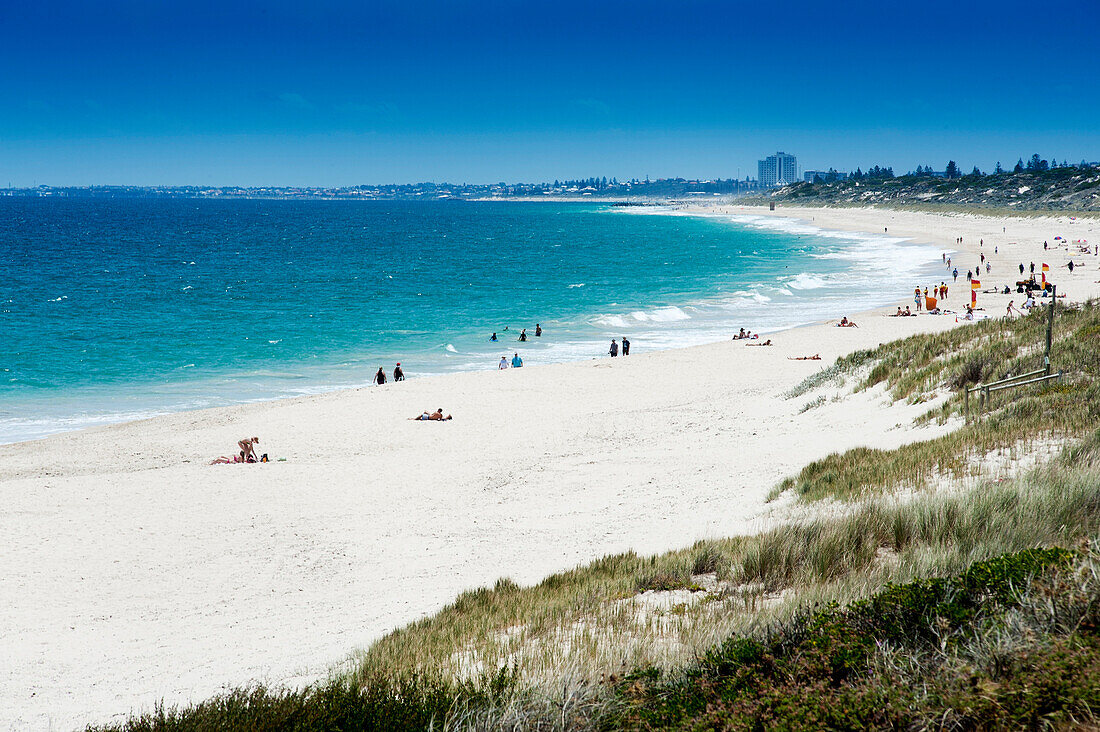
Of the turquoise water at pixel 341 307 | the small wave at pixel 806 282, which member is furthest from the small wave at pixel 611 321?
the small wave at pixel 806 282

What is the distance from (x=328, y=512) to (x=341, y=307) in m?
35.1

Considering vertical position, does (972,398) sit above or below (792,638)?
below

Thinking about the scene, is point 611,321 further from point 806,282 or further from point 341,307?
point 806,282

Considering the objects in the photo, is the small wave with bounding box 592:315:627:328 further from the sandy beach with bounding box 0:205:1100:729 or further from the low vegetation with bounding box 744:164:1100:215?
the low vegetation with bounding box 744:164:1100:215

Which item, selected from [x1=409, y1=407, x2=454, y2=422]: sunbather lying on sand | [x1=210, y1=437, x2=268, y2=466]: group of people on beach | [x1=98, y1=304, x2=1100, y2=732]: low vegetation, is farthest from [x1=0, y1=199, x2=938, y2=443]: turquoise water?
[x1=98, y1=304, x2=1100, y2=732]: low vegetation

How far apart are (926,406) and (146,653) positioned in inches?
454

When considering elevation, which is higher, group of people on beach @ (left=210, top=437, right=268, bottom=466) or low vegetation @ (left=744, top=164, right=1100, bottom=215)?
low vegetation @ (left=744, top=164, right=1100, bottom=215)

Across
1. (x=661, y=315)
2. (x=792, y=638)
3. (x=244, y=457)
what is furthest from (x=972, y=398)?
(x=661, y=315)

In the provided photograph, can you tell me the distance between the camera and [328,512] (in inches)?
465

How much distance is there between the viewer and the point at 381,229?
134375mm

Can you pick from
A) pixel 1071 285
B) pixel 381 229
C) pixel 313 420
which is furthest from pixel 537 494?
pixel 381 229

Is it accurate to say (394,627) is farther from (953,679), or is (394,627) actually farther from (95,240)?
(95,240)

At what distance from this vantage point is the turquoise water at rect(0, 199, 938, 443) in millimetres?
27484

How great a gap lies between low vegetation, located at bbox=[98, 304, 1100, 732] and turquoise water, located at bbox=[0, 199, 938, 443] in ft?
66.3
